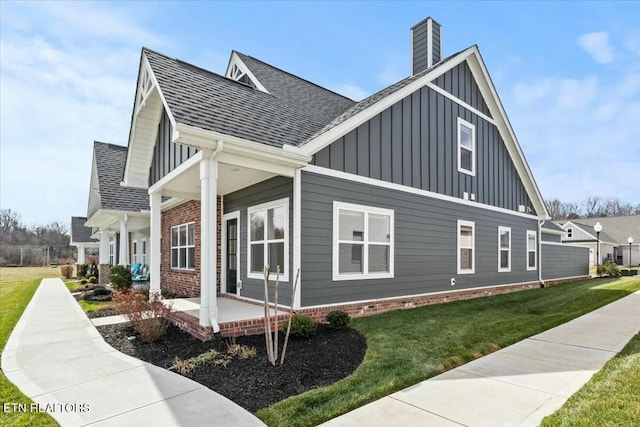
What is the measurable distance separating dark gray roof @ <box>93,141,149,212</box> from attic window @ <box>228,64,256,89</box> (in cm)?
488

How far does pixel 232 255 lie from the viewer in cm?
931

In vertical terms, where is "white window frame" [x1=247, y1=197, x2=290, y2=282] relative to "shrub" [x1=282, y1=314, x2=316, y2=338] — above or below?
above

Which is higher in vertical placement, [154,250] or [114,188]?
[114,188]

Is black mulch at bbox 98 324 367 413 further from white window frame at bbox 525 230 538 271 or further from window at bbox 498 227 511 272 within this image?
white window frame at bbox 525 230 538 271

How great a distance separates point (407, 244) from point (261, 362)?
5.13 metres

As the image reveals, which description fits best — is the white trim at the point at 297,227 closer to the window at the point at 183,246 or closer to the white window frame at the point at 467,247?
the window at the point at 183,246

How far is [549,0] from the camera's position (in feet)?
32.2

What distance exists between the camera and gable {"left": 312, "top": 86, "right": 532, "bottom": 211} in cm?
782

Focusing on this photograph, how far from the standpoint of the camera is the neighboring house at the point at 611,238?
113 feet

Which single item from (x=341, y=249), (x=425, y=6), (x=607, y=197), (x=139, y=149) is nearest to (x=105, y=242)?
(x=139, y=149)

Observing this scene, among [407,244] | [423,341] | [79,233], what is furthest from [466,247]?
[79,233]

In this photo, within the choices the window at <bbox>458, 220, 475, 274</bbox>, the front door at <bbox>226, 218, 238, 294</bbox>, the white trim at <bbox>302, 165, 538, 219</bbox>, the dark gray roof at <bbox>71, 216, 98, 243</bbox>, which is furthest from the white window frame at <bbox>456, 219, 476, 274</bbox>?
the dark gray roof at <bbox>71, 216, 98, 243</bbox>

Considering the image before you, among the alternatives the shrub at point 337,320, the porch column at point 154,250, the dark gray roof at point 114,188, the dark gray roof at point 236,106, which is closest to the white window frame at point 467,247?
the dark gray roof at point 236,106

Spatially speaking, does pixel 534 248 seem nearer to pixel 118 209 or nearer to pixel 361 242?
pixel 361 242
